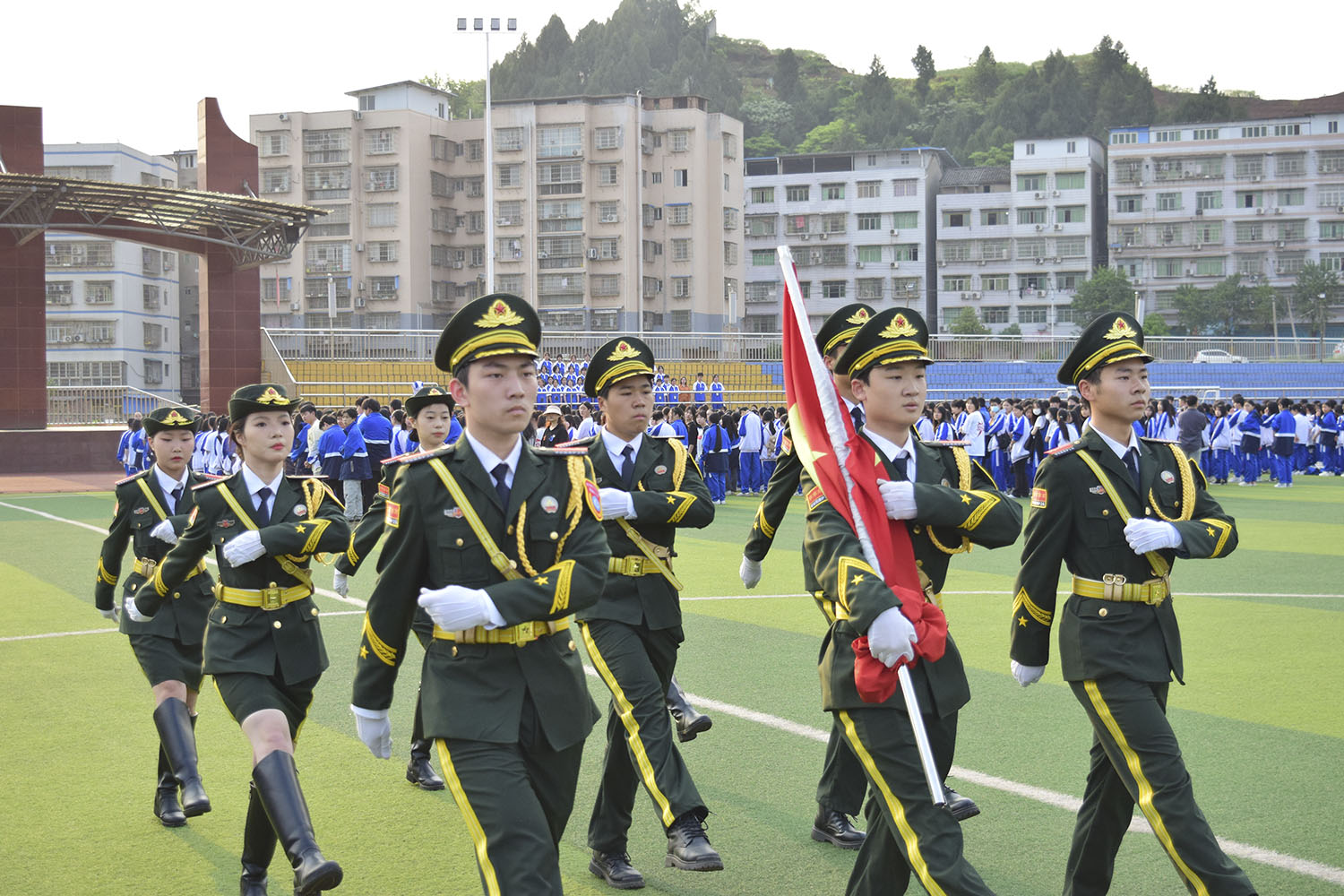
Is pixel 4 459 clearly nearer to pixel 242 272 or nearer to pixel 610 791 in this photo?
pixel 242 272

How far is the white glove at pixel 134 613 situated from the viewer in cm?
611

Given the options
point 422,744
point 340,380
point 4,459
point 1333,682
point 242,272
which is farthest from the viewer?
point 340,380

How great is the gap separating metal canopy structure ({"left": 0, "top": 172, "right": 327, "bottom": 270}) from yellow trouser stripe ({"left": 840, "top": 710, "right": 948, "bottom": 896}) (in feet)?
97.1

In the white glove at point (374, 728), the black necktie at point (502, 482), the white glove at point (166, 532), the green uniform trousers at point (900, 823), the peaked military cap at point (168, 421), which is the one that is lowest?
the green uniform trousers at point (900, 823)

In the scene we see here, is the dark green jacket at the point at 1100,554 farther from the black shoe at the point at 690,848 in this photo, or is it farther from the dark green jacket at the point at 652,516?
the dark green jacket at the point at 652,516

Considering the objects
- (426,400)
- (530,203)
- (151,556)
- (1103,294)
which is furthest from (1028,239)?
(151,556)

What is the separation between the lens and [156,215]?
33406mm

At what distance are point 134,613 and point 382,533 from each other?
1742 mm

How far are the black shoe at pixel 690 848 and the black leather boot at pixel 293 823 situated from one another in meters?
1.38

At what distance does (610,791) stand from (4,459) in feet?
108

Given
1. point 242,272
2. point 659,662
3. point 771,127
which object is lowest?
point 659,662

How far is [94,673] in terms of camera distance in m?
9.44

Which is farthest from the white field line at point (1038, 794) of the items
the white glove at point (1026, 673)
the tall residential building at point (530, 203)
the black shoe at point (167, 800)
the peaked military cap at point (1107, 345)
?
the tall residential building at point (530, 203)

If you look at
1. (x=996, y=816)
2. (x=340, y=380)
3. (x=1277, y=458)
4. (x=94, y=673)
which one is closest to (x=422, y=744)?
(x=996, y=816)
